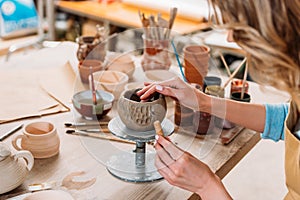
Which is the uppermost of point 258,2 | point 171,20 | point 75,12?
point 258,2

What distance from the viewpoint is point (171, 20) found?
5.06 feet

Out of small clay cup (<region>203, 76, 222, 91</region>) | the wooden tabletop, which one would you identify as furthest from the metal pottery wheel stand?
the wooden tabletop

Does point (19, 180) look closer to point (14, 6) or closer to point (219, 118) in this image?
point (219, 118)

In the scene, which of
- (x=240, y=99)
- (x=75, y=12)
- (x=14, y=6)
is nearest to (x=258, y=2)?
(x=240, y=99)

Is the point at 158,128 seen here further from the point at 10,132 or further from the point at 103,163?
the point at 10,132

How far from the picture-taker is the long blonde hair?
2.48ft

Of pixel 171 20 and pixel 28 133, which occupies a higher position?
pixel 171 20

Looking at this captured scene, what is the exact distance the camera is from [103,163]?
3.61 ft

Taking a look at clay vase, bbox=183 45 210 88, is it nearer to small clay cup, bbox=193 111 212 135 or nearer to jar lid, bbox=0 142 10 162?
small clay cup, bbox=193 111 212 135

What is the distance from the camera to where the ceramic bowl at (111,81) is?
1389mm

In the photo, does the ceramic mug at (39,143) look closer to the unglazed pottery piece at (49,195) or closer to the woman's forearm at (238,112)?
the unglazed pottery piece at (49,195)

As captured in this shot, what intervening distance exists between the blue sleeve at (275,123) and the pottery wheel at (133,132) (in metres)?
0.29

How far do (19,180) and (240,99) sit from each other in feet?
2.37

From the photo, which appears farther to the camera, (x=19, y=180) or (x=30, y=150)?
(x=30, y=150)
